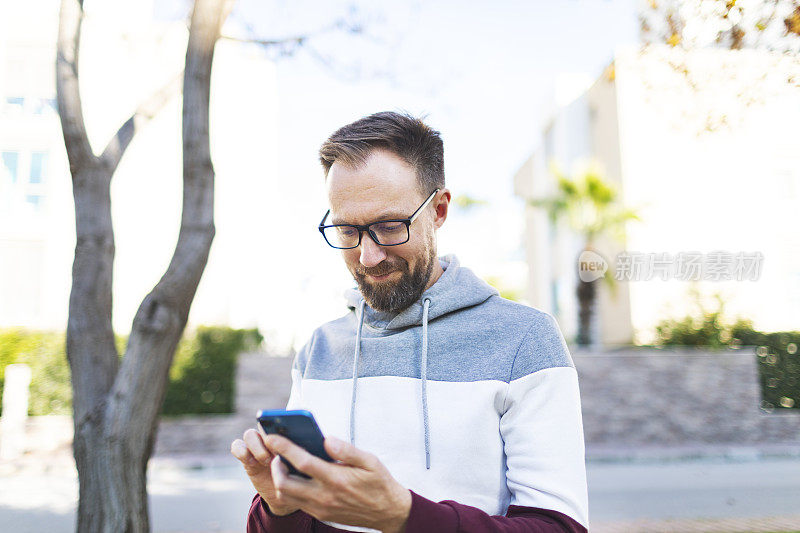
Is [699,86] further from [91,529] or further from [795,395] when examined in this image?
[795,395]

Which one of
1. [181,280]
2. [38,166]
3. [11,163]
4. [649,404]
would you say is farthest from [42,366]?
[649,404]

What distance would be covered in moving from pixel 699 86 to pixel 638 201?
41.1 ft

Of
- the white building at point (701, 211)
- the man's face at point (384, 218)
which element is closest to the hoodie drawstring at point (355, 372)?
the man's face at point (384, 218)

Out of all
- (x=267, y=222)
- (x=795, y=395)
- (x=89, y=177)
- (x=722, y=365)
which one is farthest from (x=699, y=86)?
(x=267, y=222)

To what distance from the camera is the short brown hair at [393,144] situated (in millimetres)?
1663

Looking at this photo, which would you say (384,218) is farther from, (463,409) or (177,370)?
(177,370)

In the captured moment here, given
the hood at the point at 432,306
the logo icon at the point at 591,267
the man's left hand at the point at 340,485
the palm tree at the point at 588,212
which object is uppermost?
the palm tree at the point at 588,212

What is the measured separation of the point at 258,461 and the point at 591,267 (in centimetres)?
1454

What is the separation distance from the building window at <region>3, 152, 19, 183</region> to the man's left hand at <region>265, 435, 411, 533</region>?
19752 millimetres

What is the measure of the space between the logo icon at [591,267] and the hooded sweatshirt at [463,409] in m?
13.3

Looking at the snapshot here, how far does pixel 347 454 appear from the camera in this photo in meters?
1.10

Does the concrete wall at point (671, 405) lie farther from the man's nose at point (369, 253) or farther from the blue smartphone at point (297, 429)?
the blue smartphone at point (297, 429)

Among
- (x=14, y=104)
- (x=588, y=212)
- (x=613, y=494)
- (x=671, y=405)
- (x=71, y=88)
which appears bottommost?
(x=613, y=494)

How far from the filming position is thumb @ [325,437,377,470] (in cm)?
109
